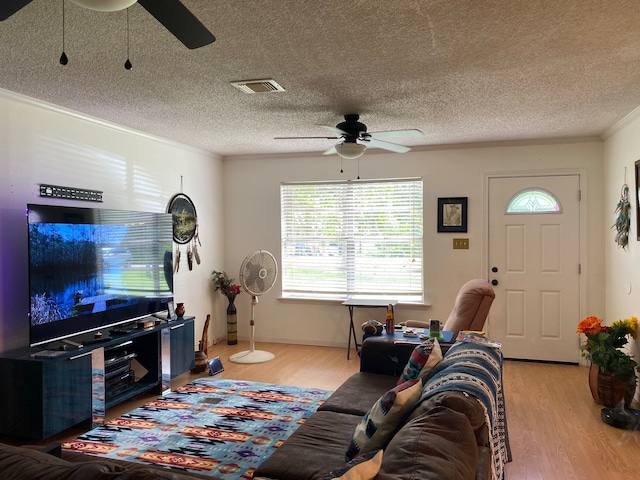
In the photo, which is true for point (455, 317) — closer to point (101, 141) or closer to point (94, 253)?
point (94, 253)

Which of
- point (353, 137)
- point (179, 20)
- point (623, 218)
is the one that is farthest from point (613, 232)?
point (179, 20)

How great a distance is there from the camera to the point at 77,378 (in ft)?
10.5

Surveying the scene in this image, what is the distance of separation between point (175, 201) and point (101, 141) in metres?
1.14

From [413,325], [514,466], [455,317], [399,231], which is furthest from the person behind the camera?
[399,231]

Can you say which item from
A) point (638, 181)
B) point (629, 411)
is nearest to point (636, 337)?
point (629, 411)

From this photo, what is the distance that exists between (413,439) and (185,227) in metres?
4.33

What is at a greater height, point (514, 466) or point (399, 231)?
point (399, 231)

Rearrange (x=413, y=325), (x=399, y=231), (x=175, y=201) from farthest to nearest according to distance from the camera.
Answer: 1. (x=399, y=231)
2. (x=175, y=201)
3. (x=413, y=325)

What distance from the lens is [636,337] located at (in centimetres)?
369

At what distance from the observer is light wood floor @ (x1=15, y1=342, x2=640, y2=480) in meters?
2.81

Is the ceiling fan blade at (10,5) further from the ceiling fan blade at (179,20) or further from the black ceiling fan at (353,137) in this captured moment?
the black ceiling fan at (353,137)

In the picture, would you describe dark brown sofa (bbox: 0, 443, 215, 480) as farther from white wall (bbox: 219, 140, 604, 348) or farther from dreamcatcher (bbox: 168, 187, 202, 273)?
white wall (bbox: 219, 140, 604, 348)

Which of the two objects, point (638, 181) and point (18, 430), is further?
point (638, 181)

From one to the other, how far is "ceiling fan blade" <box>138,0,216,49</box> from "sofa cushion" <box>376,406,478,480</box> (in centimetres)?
145
